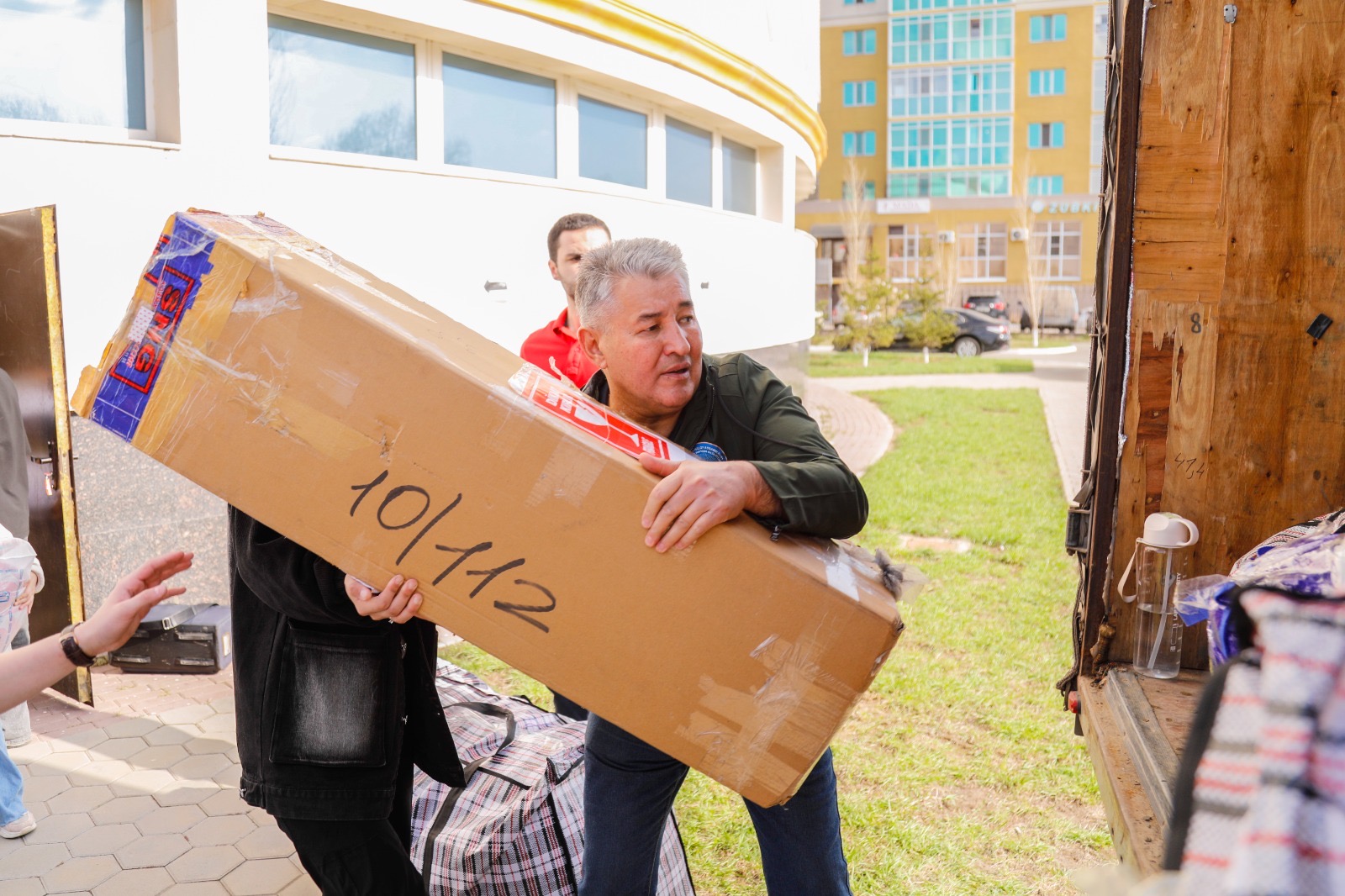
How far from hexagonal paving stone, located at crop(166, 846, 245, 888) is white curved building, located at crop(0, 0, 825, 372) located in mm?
Answer: 2664

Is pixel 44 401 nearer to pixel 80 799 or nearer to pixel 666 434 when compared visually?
pixel 80 799

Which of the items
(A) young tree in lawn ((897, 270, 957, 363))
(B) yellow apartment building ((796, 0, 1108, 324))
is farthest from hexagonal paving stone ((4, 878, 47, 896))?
(B) yellow apartment building ((796, 0, 1108, 324))

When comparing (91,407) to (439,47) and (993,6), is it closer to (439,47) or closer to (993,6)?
(439,47)

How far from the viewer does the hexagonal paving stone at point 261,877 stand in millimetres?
3195

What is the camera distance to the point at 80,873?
10.9 feet

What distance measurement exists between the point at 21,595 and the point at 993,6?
4991cm

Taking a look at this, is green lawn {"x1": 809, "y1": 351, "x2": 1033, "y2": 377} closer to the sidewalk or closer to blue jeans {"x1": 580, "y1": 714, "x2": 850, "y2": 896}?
the sidewalk

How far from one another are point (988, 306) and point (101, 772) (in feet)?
111

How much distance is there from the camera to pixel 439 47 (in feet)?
22.4

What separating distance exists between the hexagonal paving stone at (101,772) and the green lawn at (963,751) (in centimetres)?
154

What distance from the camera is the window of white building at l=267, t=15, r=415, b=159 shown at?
5.93 m

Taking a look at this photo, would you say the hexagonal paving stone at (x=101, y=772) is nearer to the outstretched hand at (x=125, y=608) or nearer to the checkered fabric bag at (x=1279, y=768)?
the outstretched hand at (x=125, y=608)

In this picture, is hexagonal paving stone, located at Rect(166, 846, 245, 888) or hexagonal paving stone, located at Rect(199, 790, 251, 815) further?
hexagonal paving stone, located at Rect(199, 790, 251, 815)

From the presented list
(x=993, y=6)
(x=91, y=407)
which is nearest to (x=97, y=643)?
(x=91, y=407)
